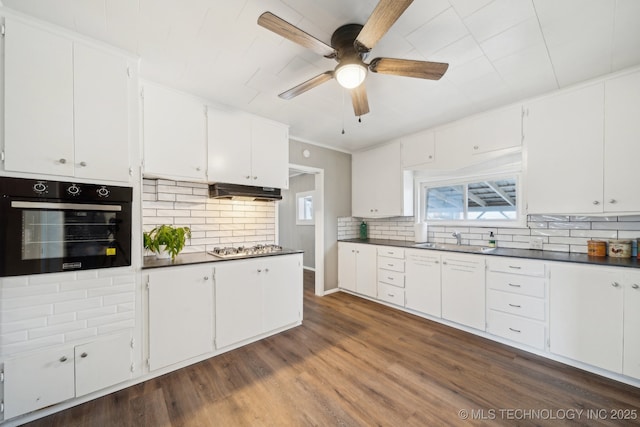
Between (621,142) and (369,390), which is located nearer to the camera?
(369,390)

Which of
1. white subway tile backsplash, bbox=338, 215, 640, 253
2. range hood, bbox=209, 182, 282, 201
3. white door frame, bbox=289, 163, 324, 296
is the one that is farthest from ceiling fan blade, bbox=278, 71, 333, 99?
white subway tile backsplash, bbox=338, 215, 640, 253

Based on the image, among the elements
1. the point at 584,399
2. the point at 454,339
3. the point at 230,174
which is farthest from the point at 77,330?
the point at 584,399

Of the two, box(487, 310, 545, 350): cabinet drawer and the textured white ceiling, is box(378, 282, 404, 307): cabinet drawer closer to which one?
box(487, 310, 545, 350): cabinet drawer

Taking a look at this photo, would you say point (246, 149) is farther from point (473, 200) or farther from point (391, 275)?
point (473, 200)

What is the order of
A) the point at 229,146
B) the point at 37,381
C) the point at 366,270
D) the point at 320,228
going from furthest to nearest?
the point at 320,228, the point at 366,270, the point at 229,146, the point at 37,381

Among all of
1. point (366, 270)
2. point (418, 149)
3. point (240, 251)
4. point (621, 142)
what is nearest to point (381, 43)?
point (418, 149)

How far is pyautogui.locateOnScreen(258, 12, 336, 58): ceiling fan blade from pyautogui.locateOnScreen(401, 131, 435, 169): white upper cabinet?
7.27ft

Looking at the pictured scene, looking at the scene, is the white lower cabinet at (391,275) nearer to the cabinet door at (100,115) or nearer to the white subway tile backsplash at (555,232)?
the white subway tile backsplash at (555,232)

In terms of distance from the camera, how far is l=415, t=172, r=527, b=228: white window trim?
281 cm

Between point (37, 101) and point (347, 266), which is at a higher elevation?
point (37, 101)

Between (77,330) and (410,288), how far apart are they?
3177 mm

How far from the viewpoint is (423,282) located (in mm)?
3039

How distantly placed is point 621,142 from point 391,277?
8.16 feet

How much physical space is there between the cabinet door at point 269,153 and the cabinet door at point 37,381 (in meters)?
1.99
